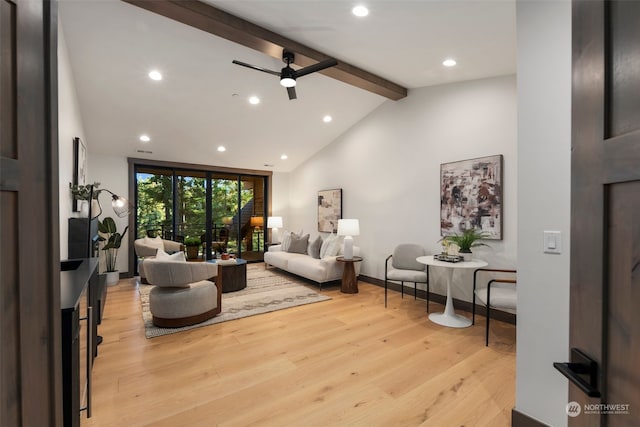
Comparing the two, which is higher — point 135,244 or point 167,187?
point 167,187

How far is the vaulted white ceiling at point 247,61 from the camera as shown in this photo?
2.73 meters

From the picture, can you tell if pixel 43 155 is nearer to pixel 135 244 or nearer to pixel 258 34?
pixel 258 34

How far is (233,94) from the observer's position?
4492 mm

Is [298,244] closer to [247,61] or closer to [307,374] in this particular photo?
[247,61]

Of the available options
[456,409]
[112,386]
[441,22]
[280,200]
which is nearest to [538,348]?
[456,409]

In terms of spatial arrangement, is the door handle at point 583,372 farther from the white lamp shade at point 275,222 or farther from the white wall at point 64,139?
the white lamp shade at point 275,222

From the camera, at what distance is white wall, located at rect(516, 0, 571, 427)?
165 cm

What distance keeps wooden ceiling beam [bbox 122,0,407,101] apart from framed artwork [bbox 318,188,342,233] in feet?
8.83

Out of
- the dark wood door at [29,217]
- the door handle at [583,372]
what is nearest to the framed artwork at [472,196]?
the door handle at [583,372]

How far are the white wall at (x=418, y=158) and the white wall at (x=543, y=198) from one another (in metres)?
2.16

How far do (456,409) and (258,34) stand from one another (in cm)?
372

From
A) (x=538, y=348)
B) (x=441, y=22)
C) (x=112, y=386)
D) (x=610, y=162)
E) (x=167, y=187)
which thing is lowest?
(x=112, y=386)

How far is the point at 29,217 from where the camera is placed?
661 mm

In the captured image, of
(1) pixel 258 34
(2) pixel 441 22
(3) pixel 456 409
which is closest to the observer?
(3) pixel 456 409
